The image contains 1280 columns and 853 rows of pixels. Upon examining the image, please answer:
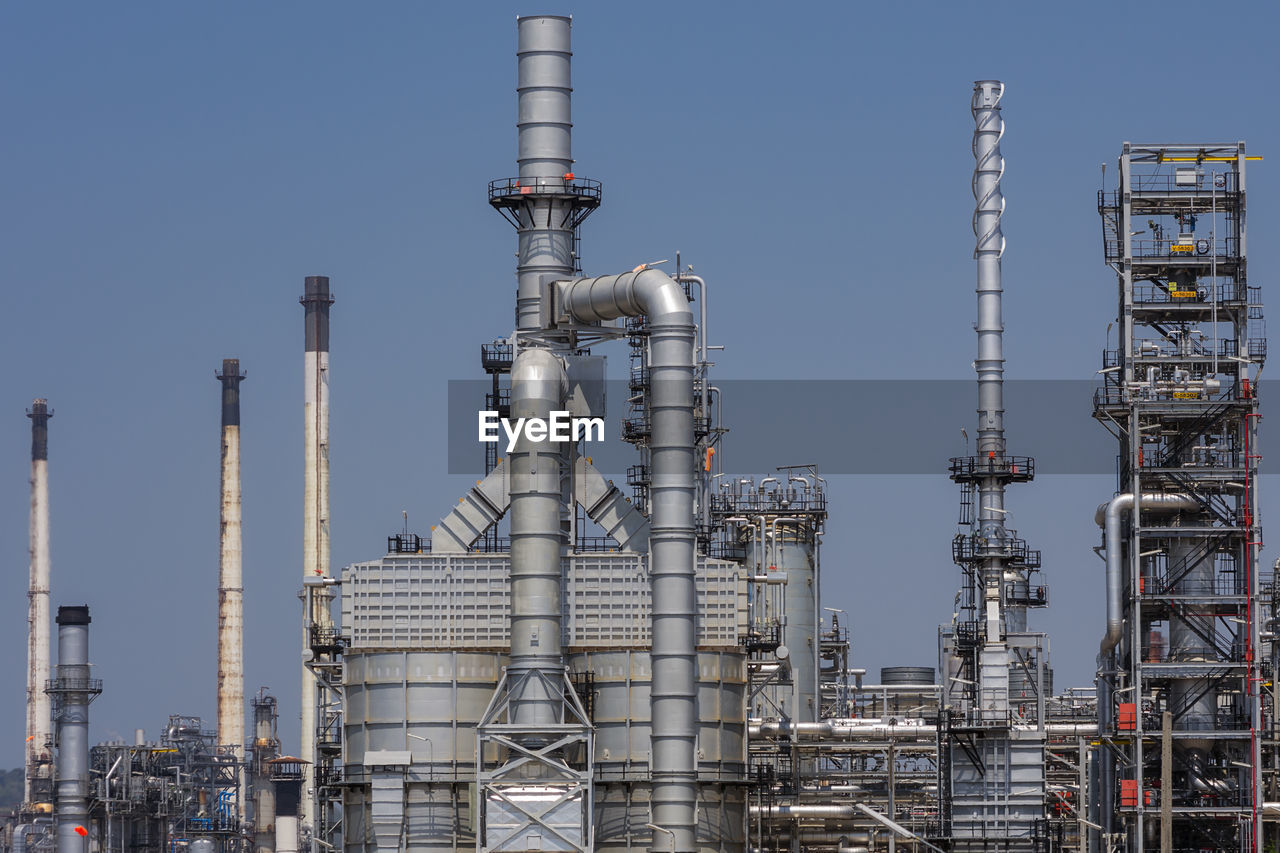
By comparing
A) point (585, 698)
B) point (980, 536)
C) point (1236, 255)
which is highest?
point (1236, 255)

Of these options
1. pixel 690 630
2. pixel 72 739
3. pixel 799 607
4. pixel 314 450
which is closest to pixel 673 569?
pixel 690 630

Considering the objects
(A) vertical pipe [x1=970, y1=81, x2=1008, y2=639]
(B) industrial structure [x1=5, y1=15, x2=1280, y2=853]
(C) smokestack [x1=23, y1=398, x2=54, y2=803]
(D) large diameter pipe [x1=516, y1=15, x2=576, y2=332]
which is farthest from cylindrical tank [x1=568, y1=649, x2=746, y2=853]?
(C) smokestack [x1=23, y1=398, x2=54, y2=803]

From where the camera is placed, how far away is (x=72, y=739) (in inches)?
3556

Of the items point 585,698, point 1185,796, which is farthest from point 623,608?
point 1185,796

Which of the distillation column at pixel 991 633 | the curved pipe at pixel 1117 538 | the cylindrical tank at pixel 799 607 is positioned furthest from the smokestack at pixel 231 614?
the curved pipe at pixel 1117 538

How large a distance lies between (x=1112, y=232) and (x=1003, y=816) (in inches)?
675

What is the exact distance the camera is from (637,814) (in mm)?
61031

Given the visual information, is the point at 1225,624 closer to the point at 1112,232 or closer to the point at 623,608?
the point at 1112,232

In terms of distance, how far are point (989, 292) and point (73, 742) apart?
134ft

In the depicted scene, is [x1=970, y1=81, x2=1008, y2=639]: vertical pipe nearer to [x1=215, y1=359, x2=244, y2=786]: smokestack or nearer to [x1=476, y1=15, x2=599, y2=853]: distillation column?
[x1=476, y1=15, x2=599, y2=853]: distillation column

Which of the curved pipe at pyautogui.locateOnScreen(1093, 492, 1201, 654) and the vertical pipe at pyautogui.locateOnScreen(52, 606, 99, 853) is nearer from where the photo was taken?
the curved pipe at pyautogui.locateOnScreen(1093, 492, 1201, 654)

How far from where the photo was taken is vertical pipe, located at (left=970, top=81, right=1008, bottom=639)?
72125 mm

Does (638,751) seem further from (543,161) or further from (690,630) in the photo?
(543,161)

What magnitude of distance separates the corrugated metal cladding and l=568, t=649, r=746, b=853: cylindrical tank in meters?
0.63
